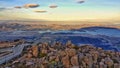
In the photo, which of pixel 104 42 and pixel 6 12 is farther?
pixel 6 12

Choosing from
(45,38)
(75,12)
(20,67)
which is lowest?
(20,67)

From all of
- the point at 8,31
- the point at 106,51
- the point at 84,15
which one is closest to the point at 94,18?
the point at 84,15

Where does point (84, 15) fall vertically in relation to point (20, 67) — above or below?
above

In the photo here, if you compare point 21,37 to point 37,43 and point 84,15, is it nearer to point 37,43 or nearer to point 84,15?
point 37,43

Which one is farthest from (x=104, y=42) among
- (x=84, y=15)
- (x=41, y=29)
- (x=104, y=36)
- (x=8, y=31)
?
(x=8, y=31)

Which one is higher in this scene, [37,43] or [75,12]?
[75,12]

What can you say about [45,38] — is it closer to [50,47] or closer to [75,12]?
[50,47]
